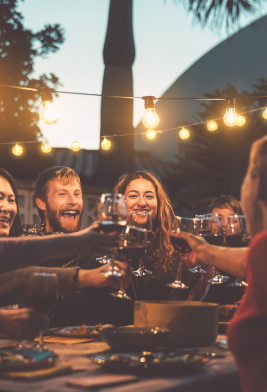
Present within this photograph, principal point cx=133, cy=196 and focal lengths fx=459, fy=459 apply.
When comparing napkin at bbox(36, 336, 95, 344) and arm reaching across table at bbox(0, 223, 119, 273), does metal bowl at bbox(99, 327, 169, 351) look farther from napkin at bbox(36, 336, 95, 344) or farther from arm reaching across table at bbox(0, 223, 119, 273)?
arm reaching across table at bbox(0, 223, 119, 273)

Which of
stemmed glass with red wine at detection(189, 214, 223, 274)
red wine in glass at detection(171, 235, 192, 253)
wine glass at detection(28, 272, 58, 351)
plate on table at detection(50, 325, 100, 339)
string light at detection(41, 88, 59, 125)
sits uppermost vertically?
string light at detection(41, 88, 59, 125)

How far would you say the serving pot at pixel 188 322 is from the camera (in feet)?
5.94

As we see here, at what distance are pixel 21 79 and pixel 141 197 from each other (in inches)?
488

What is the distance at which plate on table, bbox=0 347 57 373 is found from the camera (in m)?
1.39

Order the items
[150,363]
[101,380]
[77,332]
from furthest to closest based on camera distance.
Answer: [77,332] < [150,363] < [101,380]

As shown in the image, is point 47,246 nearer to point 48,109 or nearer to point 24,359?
point 24,359

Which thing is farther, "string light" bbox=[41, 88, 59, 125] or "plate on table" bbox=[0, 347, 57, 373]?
"string light" bbox=[41, 88, 59, 125]

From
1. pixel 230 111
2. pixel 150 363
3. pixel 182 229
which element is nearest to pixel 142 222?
pixel 182 229

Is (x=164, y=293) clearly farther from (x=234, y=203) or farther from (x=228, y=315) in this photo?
(x=234, y=203)

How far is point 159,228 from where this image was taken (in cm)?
344

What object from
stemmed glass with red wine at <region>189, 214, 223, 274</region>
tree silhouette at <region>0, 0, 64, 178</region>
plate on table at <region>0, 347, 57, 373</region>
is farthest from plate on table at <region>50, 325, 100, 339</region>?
tree silhouette at <region>0, 0, 64, 178</region>

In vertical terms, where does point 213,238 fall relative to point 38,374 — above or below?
above

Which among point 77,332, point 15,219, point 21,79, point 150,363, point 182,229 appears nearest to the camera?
point 150,363

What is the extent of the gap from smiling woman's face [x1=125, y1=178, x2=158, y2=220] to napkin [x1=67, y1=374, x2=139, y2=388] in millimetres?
1999
